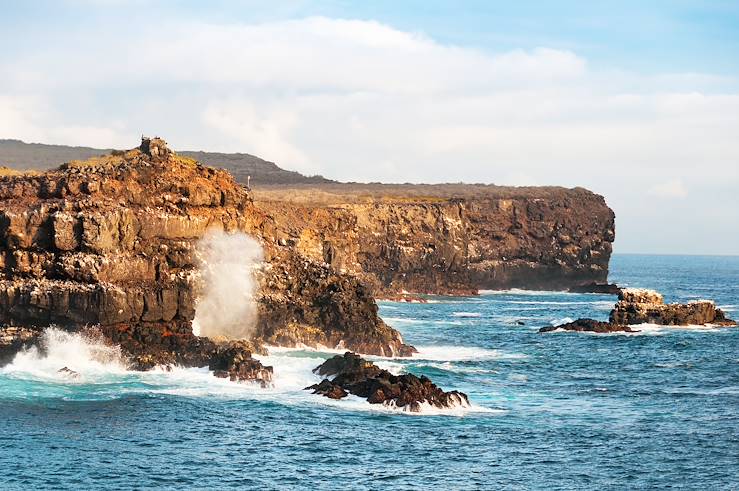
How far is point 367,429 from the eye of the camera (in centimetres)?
4772

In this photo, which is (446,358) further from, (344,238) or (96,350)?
(344,238)

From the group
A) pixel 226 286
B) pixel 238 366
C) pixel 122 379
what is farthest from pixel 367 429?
pixel 226 286

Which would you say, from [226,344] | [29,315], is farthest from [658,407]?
[29,315]

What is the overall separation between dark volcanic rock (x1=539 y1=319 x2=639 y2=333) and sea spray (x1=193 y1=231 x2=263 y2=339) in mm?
34042

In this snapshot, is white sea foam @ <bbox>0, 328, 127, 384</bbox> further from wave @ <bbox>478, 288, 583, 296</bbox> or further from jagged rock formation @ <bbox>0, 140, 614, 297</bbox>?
wave @ <bbox>478, 288, 583, 296</bbox>

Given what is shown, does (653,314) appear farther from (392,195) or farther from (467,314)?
(392,195)

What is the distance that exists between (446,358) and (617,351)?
14.4m

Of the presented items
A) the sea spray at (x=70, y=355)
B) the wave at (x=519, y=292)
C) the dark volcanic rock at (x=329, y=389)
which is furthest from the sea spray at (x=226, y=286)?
the wave at (x=519, y=292)

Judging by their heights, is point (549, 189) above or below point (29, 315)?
above

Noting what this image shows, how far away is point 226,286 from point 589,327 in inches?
1520

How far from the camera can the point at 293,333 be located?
2766 inches

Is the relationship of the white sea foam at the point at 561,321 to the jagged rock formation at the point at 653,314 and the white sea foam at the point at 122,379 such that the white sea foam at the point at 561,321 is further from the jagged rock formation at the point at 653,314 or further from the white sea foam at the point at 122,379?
the white sea foam at the point at 122,379

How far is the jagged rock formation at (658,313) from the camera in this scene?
96.4m

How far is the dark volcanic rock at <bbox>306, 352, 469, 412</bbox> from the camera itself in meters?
52.5
